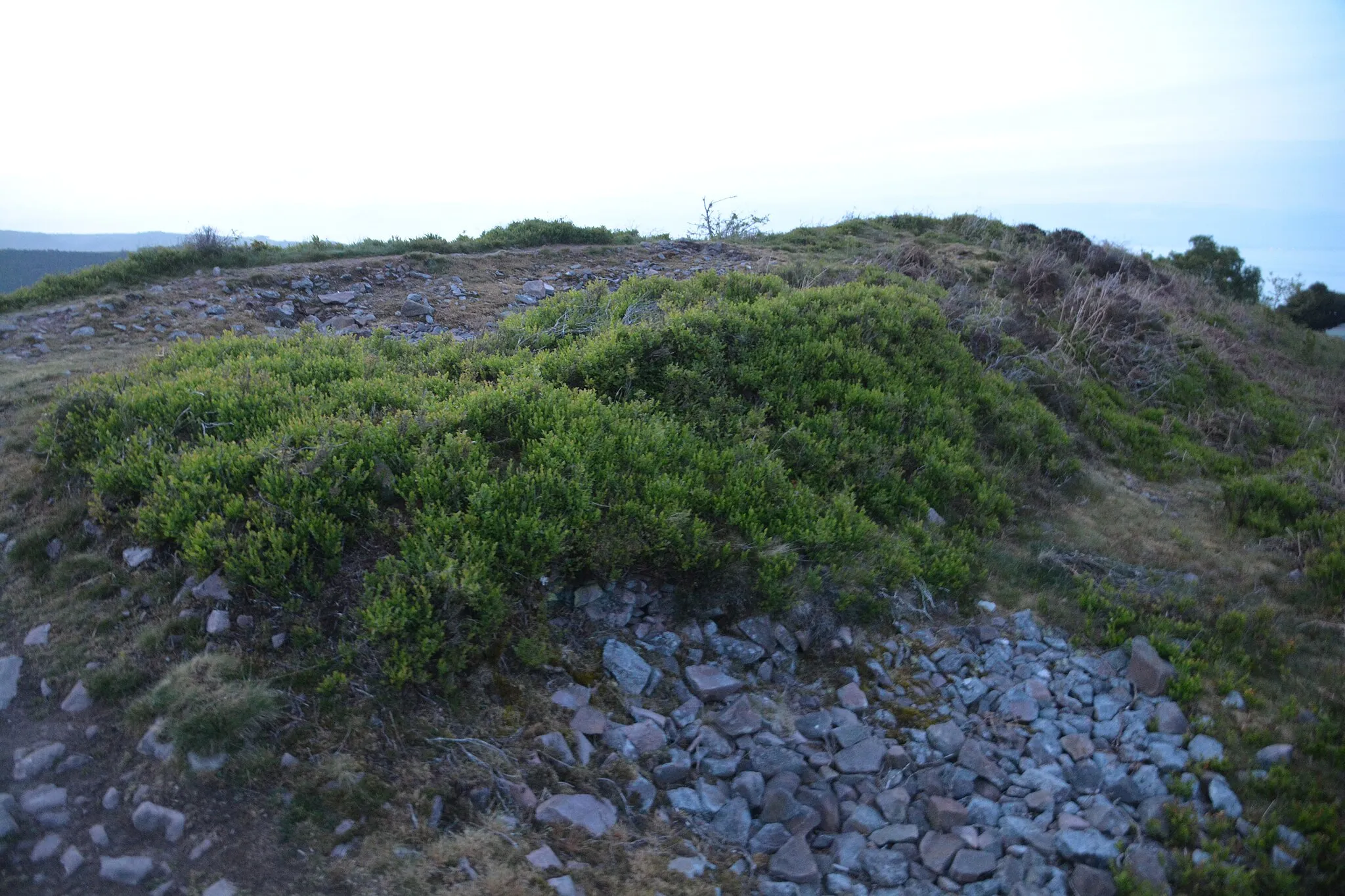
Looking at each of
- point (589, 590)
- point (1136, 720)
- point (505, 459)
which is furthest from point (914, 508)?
point (505, 459)

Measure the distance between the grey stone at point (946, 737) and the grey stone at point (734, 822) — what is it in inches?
46.5

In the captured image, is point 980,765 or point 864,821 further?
point 980,765

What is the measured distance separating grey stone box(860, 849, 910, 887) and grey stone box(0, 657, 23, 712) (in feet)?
14.0

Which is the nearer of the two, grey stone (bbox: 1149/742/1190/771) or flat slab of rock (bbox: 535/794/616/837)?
flat slab of rock (bbox: 535/794/616/837)

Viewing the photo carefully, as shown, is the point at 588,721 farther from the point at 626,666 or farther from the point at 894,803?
the point at 894,803

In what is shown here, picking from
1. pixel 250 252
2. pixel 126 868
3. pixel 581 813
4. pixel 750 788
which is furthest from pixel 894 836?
pixel 250 252

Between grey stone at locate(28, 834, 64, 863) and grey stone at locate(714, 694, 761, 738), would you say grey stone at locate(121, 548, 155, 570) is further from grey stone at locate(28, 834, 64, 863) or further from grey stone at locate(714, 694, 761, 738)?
grey stone at locate(714, 694, 761, 738)

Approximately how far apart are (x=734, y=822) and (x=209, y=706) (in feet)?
8.22

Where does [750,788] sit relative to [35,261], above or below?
below

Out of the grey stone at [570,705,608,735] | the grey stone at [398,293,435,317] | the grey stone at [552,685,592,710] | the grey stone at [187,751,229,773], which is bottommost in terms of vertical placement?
the grey stone at [570,705,608,735]

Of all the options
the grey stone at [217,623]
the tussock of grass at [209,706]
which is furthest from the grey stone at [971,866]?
the grey stone at [217,623]

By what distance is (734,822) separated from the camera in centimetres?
360

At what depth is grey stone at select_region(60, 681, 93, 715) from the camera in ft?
12.1

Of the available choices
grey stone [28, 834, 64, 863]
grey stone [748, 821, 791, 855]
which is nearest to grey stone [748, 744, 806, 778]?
grey stone [748, 821, 791, 855]
